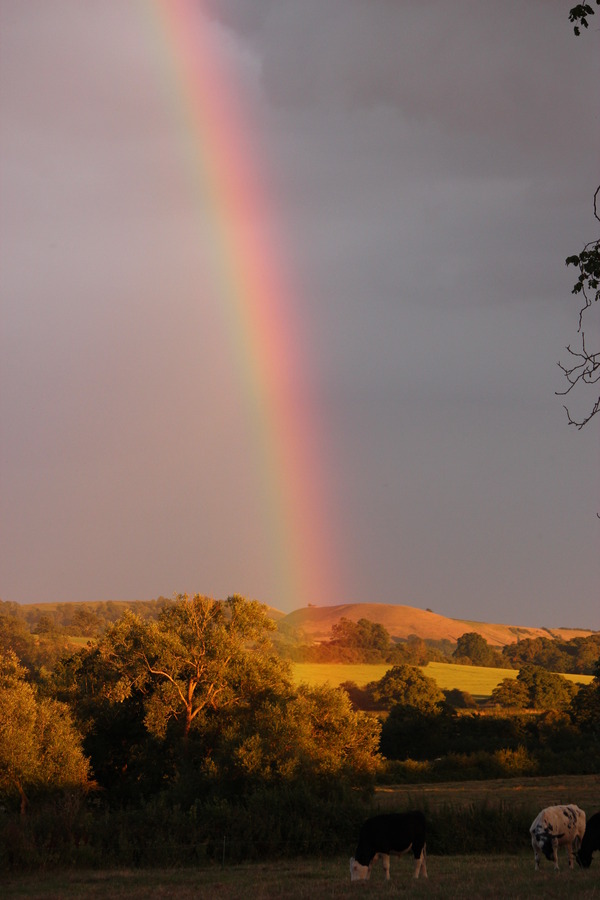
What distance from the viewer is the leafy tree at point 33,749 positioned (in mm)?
39969

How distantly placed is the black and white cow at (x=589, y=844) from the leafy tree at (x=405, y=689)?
75440mm

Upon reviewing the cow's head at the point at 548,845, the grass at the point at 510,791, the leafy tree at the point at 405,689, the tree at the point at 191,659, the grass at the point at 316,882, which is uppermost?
the tree at the point at 191,659

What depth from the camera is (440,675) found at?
155 metres

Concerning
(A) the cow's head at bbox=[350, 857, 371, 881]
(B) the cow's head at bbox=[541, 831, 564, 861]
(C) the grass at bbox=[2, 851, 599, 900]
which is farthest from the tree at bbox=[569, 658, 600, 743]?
(A) the cow's head at bbox=[350, 857, 371, 881]

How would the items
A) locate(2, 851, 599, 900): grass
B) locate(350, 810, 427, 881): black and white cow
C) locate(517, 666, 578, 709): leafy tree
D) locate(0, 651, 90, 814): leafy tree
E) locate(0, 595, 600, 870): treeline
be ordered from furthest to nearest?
locate(517, 666, 578, 709): leafy tree, locate(0, 651, 90, 814): leafy tree, locate(0, 595, 600, 870): treeline, locate(350, 810, 427, 881): black and white cow, locate(2, 851, 599, 900): grass

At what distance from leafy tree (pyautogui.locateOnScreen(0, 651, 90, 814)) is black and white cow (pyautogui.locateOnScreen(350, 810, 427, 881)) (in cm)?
2200

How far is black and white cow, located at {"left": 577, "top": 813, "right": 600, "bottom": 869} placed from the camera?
21859mm

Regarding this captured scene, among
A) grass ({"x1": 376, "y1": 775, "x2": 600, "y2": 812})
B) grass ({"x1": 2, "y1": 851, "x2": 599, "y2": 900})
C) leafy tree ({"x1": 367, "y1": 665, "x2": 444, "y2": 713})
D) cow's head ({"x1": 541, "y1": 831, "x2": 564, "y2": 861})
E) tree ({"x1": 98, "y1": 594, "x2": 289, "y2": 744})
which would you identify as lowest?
grass ({"x1": 376, "y1": 775, "x2": 600, "y2": 812})

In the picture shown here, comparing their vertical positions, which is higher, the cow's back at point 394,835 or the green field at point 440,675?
the green field at point 440,675

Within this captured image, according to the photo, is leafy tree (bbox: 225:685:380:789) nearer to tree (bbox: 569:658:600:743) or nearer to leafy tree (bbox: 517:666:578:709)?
tree (bbox: 569:658:600:743)

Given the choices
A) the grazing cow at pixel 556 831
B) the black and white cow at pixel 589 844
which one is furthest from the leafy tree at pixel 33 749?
the black and white cow at pixel 589 844

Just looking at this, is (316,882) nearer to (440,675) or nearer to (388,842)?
(388,842)

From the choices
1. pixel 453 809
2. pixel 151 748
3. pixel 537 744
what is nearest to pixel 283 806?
pixel 453 809

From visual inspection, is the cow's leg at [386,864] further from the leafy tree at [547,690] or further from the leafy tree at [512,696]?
the leafy tree at [512,696]
